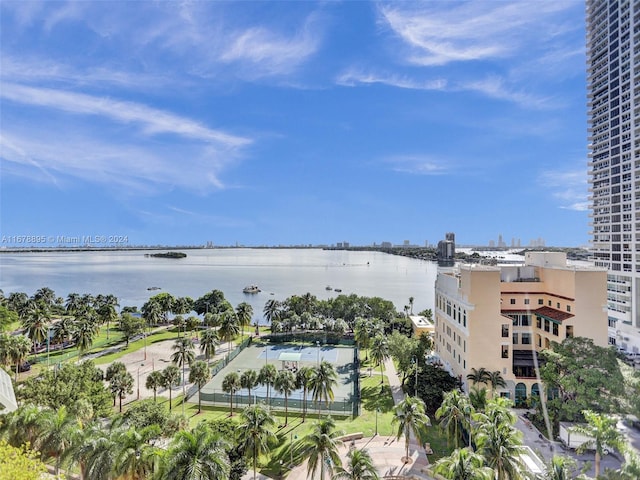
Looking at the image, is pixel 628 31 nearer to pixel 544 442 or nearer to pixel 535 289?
pixel 535 289

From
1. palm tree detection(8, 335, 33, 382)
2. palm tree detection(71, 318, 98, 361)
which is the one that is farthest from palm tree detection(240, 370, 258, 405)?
palm tree detection(71, 318, 98, 361)

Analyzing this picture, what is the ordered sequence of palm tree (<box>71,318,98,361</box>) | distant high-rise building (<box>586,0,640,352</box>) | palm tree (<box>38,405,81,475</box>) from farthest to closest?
distant high-rise building (<box>586,0,640,352</box>) → palm tree (<box>71,318,98,361</box>) → palm tree (<box>38,405,81,475</box>)

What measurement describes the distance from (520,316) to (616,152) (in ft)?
147

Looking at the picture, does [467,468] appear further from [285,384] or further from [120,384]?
[120,384]

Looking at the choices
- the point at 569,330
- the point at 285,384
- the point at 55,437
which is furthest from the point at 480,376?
the point at 55,437

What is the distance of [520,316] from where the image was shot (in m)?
38.4

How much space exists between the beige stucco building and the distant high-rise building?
2608 centimetres

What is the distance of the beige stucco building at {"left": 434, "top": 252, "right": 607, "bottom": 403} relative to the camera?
3406cm

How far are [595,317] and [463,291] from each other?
11.6 m

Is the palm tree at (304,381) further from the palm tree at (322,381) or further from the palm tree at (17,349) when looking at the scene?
the palm tree at (17,349)

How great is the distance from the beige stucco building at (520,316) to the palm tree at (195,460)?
88.5 ft

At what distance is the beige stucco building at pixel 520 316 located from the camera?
3406 centimetres

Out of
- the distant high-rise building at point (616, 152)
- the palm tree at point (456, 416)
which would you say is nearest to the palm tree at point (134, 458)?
the palm tree at point (456, 416)

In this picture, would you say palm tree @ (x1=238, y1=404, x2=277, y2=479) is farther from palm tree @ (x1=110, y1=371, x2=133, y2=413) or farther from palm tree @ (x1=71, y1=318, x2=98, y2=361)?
palm tree @ (x1=71, y1=318, x2=98, y2=361)
